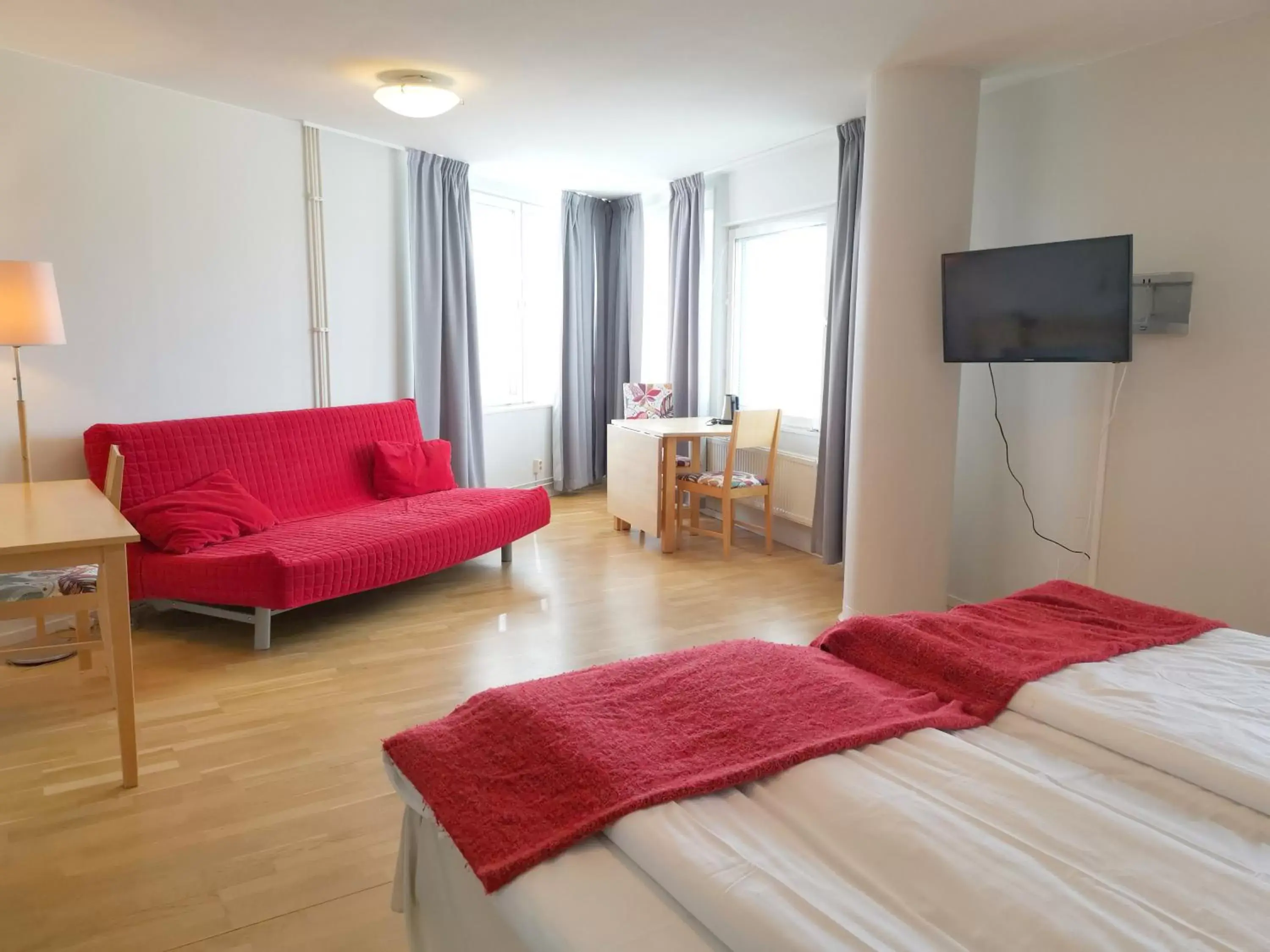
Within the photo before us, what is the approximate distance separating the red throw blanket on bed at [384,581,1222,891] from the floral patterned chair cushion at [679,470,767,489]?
2.96 meters

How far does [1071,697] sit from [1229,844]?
0.39 meters

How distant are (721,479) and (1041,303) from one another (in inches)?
87.9

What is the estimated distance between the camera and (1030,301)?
328cm

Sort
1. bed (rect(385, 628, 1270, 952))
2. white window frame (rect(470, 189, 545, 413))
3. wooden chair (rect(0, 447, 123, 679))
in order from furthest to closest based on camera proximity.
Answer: white window frame (rect(470, 189, 545, 413)) → wooden chair (rect(0, 447, 123, 679)) → bed (rect(385, 628, 1270, 952))

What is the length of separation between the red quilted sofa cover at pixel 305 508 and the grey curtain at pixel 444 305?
481mm

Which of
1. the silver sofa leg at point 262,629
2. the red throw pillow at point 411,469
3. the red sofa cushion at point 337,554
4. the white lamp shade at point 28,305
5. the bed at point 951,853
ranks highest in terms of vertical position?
the white lamp shade at point 28,305

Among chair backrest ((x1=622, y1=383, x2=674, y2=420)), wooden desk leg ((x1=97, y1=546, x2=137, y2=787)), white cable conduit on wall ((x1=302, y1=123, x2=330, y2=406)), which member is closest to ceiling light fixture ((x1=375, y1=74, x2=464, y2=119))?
white cable conduit on wall ((x1=302, y1=123, x2=330, y2=406))

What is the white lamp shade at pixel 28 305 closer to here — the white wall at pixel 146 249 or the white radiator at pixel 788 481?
the white wall at pixel 146 249

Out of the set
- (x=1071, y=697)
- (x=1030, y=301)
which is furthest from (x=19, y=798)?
(x=1030, y=301)

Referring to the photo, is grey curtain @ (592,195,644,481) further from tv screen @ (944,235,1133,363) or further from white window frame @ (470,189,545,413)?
tv screen @ (944,235,1133,363)

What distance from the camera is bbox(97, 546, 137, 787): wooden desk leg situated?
7.70 ft

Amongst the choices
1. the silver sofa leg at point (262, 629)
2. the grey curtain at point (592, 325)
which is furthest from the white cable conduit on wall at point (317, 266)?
the grey curtain at point (592, 325)

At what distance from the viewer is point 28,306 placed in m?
3.12

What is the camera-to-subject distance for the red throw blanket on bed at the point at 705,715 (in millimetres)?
1362
